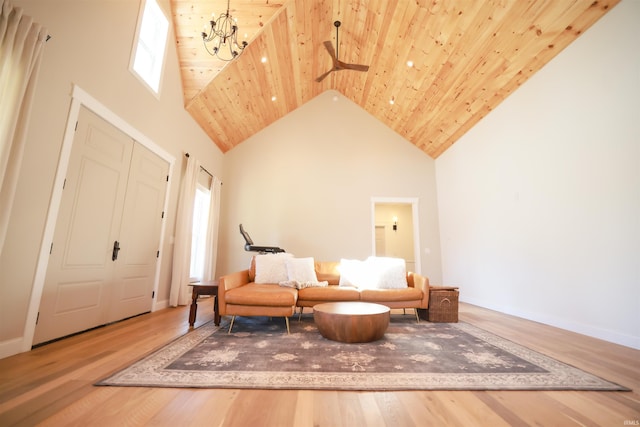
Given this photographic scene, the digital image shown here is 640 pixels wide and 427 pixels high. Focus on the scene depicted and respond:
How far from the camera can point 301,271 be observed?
3.70 metres

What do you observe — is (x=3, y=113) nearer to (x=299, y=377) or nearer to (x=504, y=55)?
(x=299, y=377)

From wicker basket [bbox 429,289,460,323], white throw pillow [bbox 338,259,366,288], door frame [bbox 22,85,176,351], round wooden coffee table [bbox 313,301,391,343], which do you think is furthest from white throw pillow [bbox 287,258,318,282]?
door frame [bbox 22,85,176,351]

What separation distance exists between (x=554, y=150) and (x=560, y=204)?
0.70m

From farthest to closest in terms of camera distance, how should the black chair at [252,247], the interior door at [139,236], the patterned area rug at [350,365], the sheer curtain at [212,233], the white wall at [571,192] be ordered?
the sheer curtain at [212,233] < the black chair at [252,247] < the interior door at [139,236] < the white wall at [571,192] < the patterned area rug at [350,365]

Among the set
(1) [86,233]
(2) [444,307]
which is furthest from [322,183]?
(1) [86,233]

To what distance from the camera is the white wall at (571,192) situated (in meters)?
2.58

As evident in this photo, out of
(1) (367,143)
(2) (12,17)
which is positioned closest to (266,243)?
(1) (367,143)

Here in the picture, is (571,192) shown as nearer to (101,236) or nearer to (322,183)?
(322,183)

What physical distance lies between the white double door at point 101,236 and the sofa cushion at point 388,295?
2.97 m

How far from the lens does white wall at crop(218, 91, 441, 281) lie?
584 cm

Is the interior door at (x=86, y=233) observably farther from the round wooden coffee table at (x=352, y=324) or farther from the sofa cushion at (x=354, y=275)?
the sofa cushion at (x=354, y=275)

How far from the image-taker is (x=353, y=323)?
238 centimetres

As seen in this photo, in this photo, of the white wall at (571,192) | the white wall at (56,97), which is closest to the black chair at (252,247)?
the white wall at (56,97)

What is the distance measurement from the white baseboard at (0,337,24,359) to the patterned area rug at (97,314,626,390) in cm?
102
